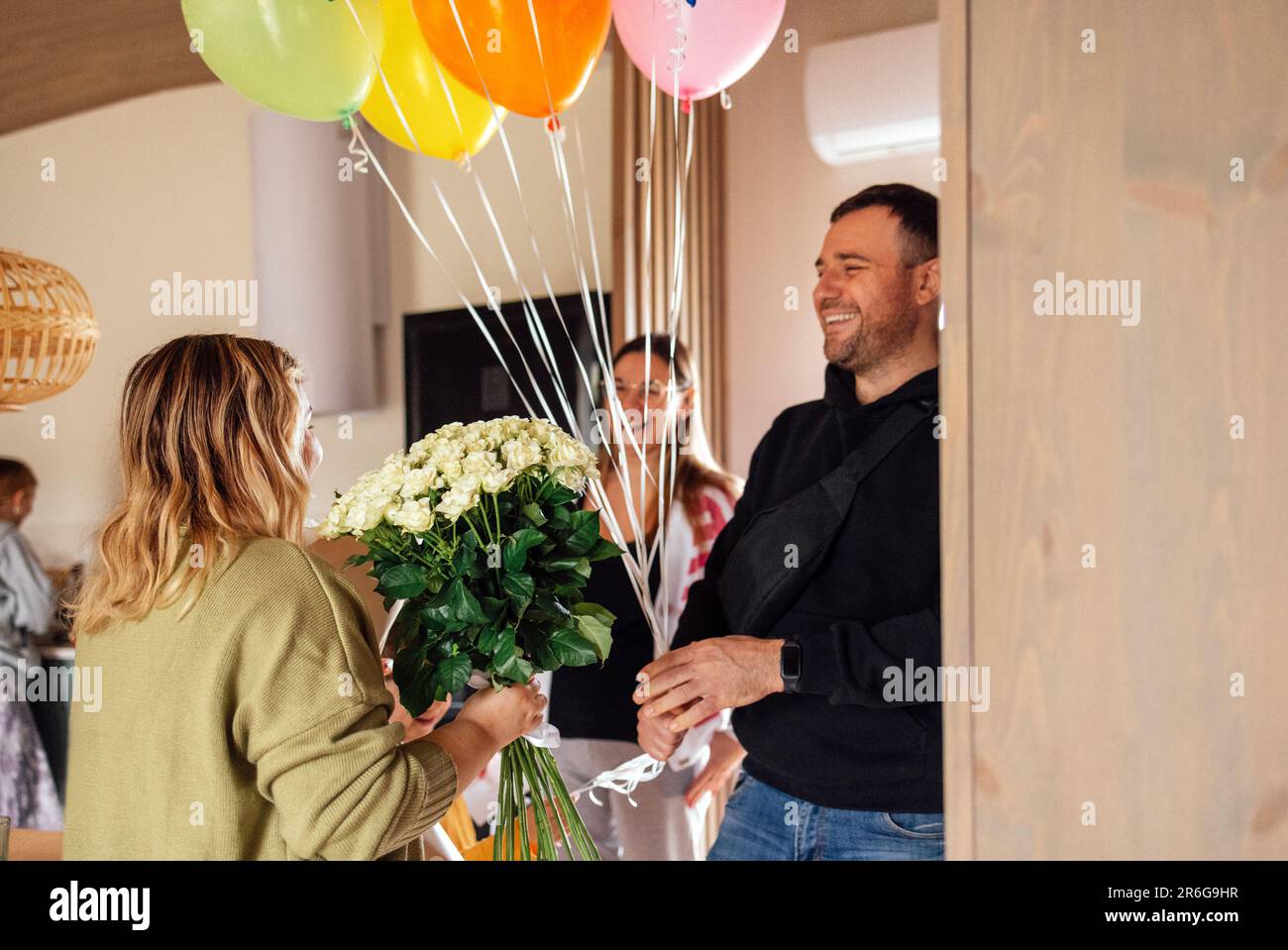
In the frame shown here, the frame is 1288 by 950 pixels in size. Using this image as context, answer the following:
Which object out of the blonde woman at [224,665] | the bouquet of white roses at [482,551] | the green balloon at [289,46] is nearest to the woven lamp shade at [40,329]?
the green balloon at [289,46]

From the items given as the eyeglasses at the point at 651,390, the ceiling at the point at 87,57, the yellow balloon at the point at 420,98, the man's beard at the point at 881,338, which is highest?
the ceiling at the point at 87,57

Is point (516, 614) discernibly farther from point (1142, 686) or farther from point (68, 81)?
point (68, 81)

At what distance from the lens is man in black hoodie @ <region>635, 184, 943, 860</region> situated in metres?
1.67

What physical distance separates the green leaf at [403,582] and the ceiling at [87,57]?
3345mm

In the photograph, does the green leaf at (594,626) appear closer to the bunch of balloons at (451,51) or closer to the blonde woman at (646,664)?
the bunch of balloons at (451,51)

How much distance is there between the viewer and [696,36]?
188 centimetres

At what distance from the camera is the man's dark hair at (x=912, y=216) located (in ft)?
6.17

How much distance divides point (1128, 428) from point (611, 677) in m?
1.65

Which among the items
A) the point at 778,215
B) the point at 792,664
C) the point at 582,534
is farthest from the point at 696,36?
the point at 778,215

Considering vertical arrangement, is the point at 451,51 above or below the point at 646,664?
above

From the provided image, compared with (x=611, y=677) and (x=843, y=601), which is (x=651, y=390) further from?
(x=843, y=601)

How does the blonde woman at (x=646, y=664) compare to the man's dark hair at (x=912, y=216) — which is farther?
the blonde woman at (x=646, y=664)
